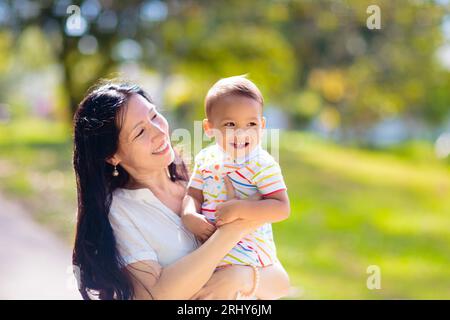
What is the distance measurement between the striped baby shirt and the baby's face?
45 millimetres

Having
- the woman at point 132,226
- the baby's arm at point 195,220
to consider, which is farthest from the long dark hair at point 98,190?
the baby's arm at point 195,220

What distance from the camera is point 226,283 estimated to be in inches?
68.8

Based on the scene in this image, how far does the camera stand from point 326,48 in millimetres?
16047

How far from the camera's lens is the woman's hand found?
1746 mm

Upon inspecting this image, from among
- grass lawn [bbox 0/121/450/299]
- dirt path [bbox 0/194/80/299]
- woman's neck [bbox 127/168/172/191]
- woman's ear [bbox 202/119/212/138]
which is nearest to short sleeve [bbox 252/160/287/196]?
woman's ear [bbox 202/119/212/138]

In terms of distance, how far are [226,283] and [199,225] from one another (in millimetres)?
172

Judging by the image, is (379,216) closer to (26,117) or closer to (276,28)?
(276,28)

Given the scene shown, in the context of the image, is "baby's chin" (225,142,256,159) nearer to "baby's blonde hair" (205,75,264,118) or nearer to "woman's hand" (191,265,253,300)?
"baby's blonde hair" (205,75,264,118)

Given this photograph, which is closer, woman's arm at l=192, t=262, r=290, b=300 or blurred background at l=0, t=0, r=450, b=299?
woman's arm at l=192, t=262, r=290, b=300

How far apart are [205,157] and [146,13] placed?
10.4 m

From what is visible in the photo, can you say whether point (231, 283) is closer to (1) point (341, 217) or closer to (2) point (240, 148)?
(2) point (240, 148)

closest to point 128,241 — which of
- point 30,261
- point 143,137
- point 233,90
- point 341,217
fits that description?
point 143,137

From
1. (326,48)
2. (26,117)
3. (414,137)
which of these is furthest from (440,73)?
(26,117)

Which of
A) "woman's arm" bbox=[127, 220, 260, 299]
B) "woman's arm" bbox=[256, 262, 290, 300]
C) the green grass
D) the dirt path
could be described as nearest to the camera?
"woman's arm" bbox=[127, 220, 260, 299]
